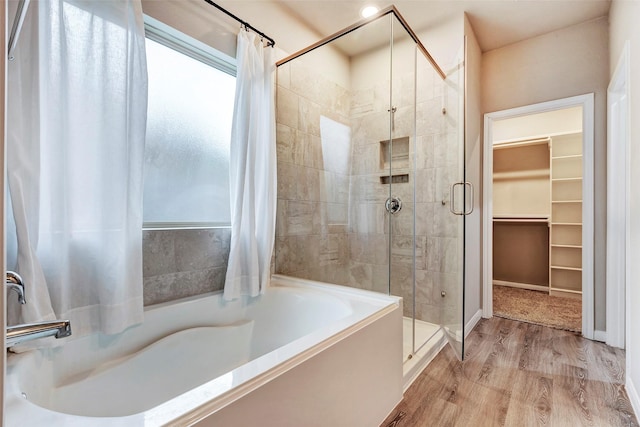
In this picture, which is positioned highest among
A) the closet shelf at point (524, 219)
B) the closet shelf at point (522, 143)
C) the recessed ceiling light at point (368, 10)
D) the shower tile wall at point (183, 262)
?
the recessed ceiling light at point (368, 10)

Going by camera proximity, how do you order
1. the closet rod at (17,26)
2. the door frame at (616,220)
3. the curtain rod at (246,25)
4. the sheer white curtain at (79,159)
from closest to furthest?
the closet rod at (17,26), the sheer white curtain at (79,159), the curtain rod at (246,25), the door frame at (616,220)

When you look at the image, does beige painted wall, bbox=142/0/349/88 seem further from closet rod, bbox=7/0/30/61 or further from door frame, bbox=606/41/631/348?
door frame, bbox=606/41/631/348

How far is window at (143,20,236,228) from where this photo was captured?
161cm

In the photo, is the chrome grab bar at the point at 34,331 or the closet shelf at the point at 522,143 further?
the closet shelf at the point at 522,143

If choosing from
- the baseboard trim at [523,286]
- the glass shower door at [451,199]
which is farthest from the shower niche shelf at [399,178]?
the baseboard trim at [523,286]

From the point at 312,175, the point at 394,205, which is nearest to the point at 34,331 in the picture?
the point at 312,175

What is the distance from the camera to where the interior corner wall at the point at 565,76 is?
2371 mm

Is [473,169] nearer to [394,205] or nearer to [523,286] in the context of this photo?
[394,205]

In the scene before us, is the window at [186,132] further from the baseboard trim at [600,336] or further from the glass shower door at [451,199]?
the baseboard trim at [600,336]

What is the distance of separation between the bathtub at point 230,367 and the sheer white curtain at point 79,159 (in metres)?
0.17

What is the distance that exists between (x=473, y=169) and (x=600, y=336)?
5.43ft

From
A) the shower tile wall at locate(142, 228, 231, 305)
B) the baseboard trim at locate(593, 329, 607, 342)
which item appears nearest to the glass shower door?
the baseboard trim at locate(593, 329, 607, 342)

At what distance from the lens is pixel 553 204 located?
3.69m

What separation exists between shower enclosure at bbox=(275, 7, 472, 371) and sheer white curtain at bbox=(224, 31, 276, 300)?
0.31m
